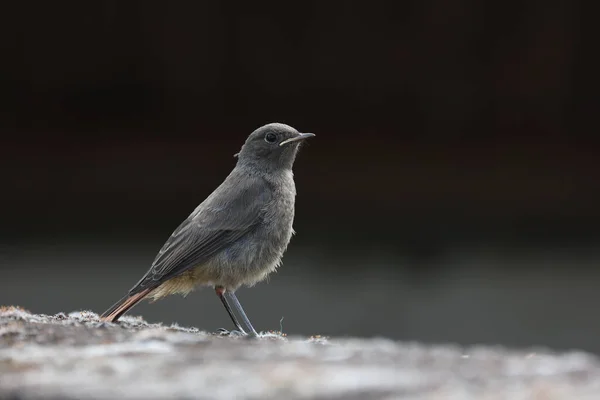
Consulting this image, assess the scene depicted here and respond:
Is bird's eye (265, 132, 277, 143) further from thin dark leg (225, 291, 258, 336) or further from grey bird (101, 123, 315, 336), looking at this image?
thin dark leg (225, 291, 258, 336)

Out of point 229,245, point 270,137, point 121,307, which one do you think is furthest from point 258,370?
point 270,137

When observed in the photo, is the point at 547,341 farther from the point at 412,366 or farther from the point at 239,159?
the point at 412,366

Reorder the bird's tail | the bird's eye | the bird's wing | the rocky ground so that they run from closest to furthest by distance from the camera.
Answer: the rocky ground → the bird's tail → the bird's wing → the bird's eye

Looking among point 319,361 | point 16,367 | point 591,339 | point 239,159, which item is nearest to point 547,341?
point 591,339

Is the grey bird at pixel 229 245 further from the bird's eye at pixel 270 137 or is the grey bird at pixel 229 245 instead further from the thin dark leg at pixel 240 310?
the bird's eye at pixel 270 137

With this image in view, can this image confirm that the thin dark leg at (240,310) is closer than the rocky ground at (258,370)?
No

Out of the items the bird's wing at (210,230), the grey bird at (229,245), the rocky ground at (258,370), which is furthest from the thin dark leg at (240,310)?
the rocky ground at (258,370)

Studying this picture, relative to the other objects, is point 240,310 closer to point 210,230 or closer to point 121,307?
point 210,230

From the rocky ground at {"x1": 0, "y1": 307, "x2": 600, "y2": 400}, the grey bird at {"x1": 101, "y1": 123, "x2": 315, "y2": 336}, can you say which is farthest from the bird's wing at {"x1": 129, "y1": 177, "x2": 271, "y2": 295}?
the rocky ground at {"x1": 0, "y1": 307, "x2": 600, "y2": 400}
